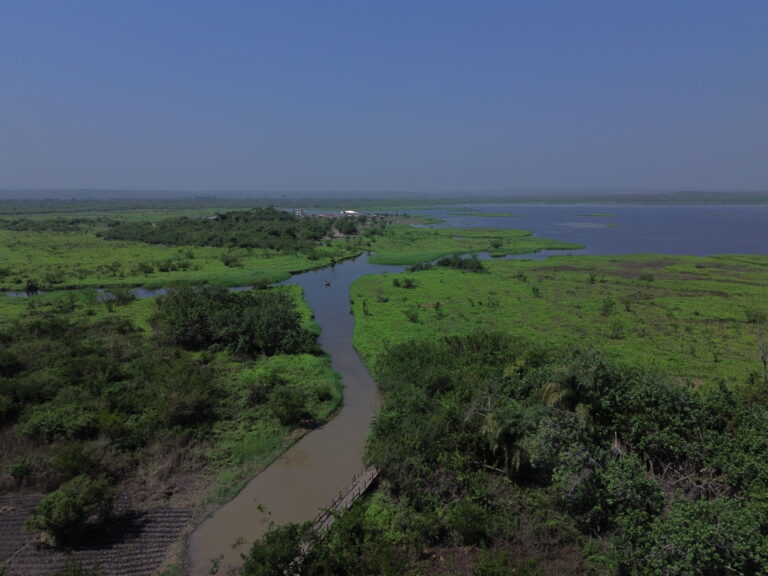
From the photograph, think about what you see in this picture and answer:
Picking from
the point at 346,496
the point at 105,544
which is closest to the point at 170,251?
the point at 105,544

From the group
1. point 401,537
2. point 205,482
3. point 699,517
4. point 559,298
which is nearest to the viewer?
point 699,517

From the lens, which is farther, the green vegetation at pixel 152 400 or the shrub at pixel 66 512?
the green vegetation at pixel 152 400

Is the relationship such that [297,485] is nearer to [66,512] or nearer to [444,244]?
[66,512]

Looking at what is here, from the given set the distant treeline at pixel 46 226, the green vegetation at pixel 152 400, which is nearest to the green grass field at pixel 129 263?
the distant treeline at pixel 46 226

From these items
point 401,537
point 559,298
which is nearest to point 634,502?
point 401,537

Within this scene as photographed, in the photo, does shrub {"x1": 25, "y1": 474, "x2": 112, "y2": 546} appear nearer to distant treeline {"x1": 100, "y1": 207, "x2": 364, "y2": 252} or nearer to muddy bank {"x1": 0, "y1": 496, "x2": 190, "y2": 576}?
muddy bank {"x1": 0, "y1": 496, "x2": 190, "y2": 576}

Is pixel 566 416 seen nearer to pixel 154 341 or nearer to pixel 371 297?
pixel 154 341

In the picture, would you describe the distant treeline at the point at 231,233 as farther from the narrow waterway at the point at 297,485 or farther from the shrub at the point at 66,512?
the shrub at the point at 66,512
